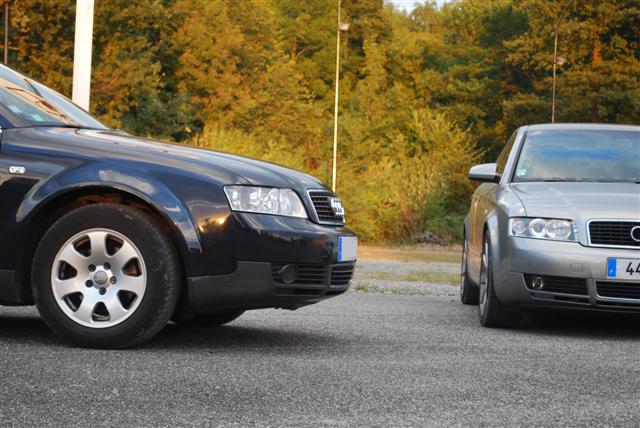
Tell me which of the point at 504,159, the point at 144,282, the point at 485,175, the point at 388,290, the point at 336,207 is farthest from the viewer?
the point at 388,290

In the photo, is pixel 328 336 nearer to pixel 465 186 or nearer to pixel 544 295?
pixel 544 295

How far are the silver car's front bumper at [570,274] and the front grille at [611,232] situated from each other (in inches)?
2.5

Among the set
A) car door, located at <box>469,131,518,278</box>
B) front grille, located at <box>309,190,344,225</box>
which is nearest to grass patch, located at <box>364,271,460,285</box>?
car door, located at <box>469,131,518,278</box>

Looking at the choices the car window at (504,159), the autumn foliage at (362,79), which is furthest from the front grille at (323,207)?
the autumn foliage at (362,79)

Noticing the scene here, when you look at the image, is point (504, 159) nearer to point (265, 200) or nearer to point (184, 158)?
point (265, 200)

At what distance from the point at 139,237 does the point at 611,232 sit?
3.51 metres

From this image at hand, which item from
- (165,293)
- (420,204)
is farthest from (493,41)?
(165,293)

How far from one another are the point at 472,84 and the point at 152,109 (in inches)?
818

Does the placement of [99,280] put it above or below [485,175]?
below

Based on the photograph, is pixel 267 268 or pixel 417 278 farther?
pixel 417 278

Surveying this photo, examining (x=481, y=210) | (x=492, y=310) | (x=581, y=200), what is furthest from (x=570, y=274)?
(x=481, y=210)

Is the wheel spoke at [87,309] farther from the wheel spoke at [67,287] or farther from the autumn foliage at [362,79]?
the autumn foliage at [362,79]

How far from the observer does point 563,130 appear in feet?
31.1

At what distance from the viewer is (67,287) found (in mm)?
5961
